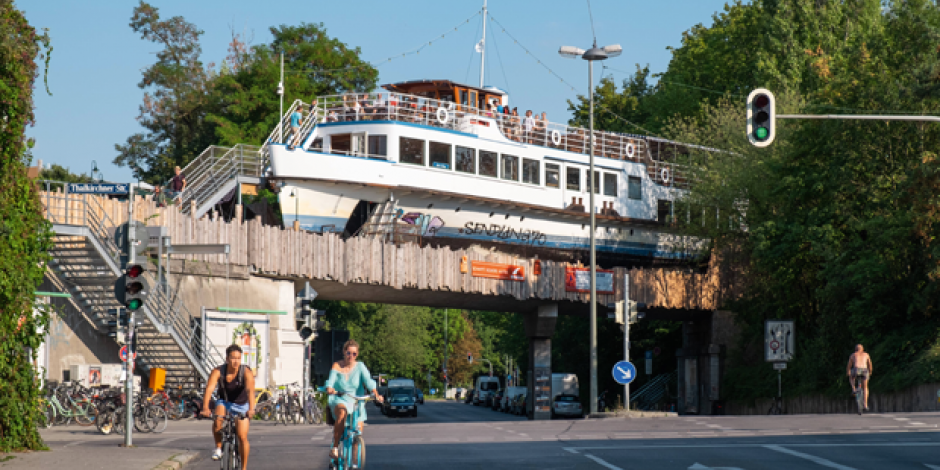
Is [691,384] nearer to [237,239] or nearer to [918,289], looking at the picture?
[918,289]

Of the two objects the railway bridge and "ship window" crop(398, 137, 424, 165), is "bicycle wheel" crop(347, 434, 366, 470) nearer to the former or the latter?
the railway bridge

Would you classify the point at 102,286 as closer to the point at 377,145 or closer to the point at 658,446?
the point at 377,145

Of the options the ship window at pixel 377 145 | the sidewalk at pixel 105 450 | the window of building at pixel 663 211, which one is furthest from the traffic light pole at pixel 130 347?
the window of building at pixel 663 211

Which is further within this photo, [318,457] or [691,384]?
[691,384]

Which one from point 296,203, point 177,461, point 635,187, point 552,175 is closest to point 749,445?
point 177,461

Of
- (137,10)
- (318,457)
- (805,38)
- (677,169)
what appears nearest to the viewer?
(318,457)

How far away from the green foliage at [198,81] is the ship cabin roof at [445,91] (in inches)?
509

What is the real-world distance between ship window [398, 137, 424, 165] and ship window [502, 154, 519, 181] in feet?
14.6

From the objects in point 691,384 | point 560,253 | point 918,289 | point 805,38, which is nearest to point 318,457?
point 918,289

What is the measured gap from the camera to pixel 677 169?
54.8 m

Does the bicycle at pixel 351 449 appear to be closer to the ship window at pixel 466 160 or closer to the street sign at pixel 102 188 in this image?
the street sign at pixel 102 188

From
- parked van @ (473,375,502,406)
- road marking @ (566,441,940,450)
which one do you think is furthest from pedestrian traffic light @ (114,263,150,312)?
parked van @ (473,375,502,406)

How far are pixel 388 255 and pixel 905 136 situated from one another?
18582 mm

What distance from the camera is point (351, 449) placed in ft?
45.1
